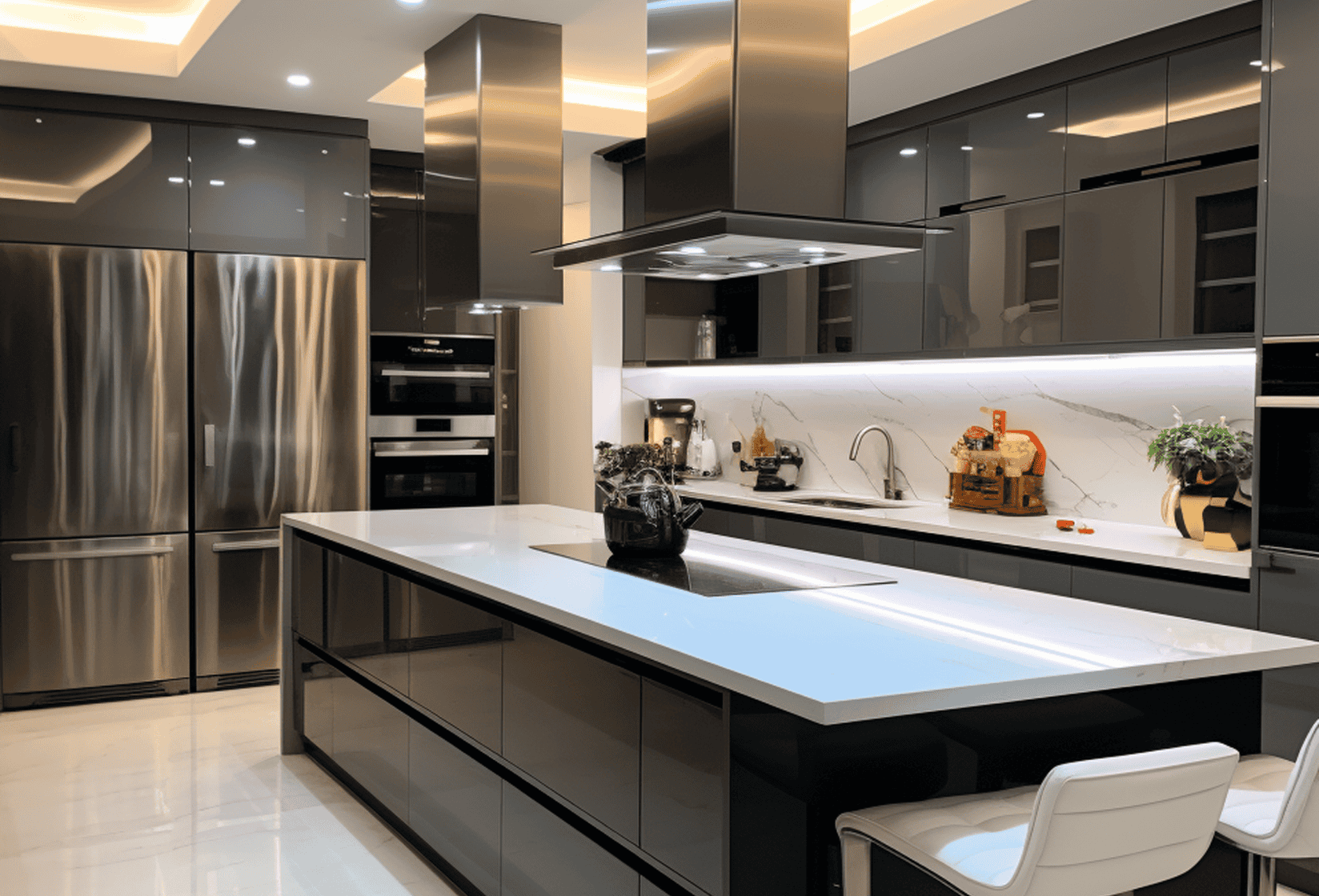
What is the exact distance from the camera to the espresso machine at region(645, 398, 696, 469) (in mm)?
6355

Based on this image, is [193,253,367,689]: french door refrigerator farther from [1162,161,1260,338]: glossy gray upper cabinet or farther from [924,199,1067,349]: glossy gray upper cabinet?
[1162,161,1260,338]: glossy gray upper cabinet

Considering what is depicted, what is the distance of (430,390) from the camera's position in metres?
6.13

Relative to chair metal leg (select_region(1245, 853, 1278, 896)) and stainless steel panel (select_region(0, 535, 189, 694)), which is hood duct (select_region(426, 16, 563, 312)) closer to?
stainless steel panel (select_region(0, 535, 189, 694))

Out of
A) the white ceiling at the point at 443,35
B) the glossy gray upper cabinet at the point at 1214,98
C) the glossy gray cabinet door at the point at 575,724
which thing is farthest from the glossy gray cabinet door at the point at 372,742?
the glossy gray upper cabinet at the point at 1214,98

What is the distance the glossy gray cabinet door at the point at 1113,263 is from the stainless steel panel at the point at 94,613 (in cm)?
402

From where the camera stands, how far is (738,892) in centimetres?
184

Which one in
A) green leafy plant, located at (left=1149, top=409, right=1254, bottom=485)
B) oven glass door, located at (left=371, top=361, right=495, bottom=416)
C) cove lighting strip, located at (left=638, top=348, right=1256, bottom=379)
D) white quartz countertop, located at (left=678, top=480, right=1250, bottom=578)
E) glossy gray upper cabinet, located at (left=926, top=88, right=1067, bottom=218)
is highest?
glossy gray upper cabinet, located at (left=926, top=88, right=1067, bottom=218)

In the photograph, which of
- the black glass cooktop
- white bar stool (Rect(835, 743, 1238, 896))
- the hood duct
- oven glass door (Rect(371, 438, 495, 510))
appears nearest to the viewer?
white bar stool (Rect(835, 743, 1238, 896))

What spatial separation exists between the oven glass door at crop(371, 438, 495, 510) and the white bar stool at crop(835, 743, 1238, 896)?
181 inches

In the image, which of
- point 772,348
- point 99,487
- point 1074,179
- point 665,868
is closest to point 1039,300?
point 1074,179

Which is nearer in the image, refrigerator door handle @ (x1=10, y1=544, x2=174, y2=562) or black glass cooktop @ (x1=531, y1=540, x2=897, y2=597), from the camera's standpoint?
black glass cooktop @ (x1=531, y1=540, x2=897, y2=597)

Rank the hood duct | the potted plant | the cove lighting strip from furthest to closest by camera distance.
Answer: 1. the hood duct
2. the cove lighting strip
3. the potted plant

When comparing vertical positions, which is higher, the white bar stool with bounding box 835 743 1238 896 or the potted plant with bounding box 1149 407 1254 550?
the potted plant with bounding box 1149 407 1254 550

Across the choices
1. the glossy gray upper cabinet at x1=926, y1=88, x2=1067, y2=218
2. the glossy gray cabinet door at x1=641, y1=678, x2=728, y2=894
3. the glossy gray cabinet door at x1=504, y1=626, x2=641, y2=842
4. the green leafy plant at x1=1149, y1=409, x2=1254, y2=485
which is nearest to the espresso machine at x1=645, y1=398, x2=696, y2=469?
the glossy gray upper cabinet at x1=926, y1=88, x2=1067, y2=218
